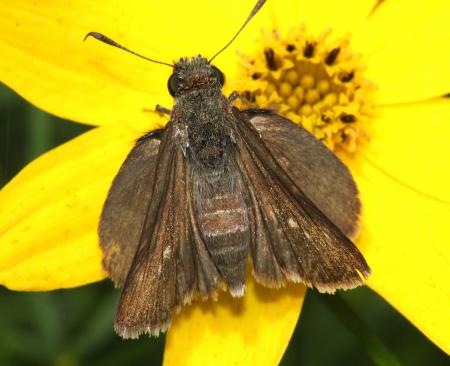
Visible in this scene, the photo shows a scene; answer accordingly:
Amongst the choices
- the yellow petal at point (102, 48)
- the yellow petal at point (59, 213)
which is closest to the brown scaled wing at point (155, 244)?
the yellow petal at point (59, 213)

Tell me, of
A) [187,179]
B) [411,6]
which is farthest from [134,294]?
[411,6]

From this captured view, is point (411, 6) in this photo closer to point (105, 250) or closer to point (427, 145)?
point (427, 145)

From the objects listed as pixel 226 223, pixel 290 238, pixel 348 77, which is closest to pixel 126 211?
pixel 226 223

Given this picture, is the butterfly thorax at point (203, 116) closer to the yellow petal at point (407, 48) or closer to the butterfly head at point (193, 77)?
the butterfly head at point (193, 77)

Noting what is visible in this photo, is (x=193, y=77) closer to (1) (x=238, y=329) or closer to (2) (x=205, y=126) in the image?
(2) (x=205, y=126)

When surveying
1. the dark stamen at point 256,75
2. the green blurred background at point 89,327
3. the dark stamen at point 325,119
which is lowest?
the green blurred background at point 89,327

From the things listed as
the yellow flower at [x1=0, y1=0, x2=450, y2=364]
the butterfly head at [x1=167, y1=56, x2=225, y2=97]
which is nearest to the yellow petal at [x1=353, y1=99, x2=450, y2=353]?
the yellow flower at [x1=0, y1=0, x2=450, y2=364]

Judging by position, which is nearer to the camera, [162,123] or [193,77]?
[193,77]
